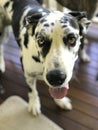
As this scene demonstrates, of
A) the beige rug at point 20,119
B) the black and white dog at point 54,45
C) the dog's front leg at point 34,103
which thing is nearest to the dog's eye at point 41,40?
the black and white dog at point 54,45

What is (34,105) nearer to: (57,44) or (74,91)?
(74,91)

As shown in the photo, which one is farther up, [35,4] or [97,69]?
[35,4]

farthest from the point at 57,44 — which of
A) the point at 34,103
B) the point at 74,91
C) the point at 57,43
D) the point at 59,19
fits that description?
the point at 74,91

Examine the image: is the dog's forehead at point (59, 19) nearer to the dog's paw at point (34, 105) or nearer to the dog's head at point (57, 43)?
the dog's head at point (57, 43)

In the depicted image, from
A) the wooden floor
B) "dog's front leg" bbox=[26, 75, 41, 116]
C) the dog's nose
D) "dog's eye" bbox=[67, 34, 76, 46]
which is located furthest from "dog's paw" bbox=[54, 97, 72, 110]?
"dog's eye" bbox=[67, 34, 76, 46]

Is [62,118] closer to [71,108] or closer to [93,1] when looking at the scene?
[71,108]

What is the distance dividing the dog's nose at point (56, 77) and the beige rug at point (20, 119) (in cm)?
53

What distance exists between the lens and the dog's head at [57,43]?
1204mm

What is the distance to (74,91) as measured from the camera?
6.59ft

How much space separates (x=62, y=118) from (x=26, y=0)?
0.86 metres

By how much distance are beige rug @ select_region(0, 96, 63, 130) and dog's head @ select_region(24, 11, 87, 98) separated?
544 mm

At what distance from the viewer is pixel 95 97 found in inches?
76.9

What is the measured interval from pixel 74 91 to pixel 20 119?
482 mm

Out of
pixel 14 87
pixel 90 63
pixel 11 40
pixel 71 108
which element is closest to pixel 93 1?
pixel 90 63
